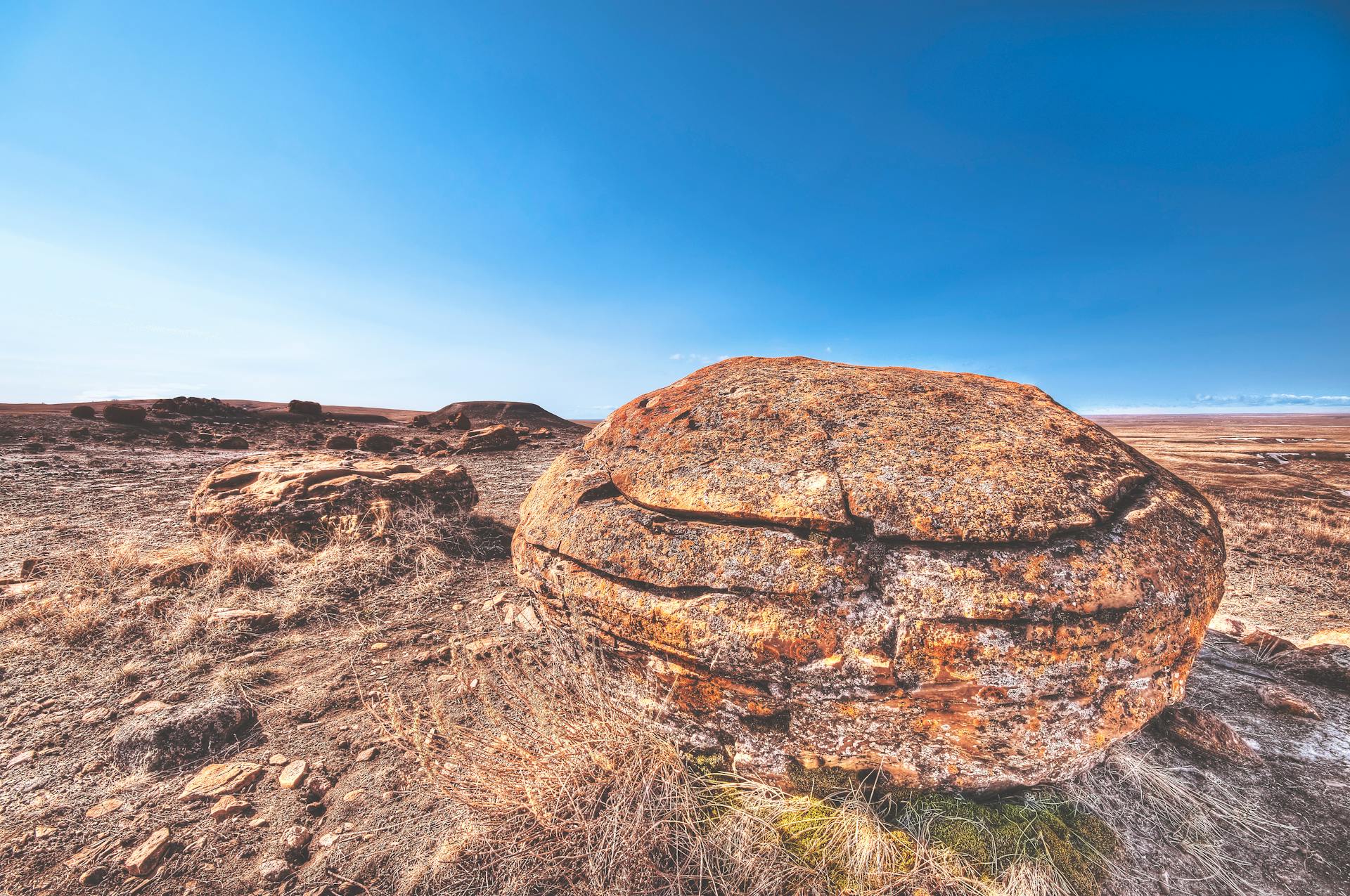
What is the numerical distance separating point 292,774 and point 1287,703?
6917 millimetres

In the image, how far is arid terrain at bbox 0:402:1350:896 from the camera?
2445 millimetres

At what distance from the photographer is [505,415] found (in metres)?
32.8

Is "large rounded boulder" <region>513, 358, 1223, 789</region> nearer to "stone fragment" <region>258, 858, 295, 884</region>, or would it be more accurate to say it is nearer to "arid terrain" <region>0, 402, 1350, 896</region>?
"arid terrain" <region>0, 402, 1350, 896</region>

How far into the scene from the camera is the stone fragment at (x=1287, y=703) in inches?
146

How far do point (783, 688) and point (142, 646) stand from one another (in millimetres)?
5359

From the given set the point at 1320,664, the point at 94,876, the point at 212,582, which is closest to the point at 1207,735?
the point at 1320,664

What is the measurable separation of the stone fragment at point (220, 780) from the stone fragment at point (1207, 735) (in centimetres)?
577

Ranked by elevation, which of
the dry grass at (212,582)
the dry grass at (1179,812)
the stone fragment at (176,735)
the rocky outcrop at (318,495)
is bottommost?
the dry grass at (1179,812)

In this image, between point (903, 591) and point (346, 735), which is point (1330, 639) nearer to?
point (903, 591)

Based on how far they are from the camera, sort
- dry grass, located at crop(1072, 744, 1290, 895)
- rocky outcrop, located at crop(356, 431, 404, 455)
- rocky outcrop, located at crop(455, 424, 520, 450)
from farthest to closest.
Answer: rocky outcrop, located at crop(455, 424, 520, 450) → rocky outcrop, located at crop(356, 431, 404, 455) → dry grass, located at crop(1072, 744, 1290, 895)

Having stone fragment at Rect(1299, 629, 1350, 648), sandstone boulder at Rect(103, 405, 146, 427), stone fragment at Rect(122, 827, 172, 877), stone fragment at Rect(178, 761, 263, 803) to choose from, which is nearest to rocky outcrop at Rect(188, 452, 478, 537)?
stone fragment at Rect(178, 761, 263, 803)

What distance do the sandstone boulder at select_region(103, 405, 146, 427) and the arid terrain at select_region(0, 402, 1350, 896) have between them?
13406 millimetres

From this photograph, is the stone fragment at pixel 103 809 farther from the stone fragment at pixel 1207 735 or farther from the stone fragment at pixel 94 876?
the stone fragment at pixel 1207 735

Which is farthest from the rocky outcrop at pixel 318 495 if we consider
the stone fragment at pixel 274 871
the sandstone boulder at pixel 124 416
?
the sandstone boulder at pixel 124 416
